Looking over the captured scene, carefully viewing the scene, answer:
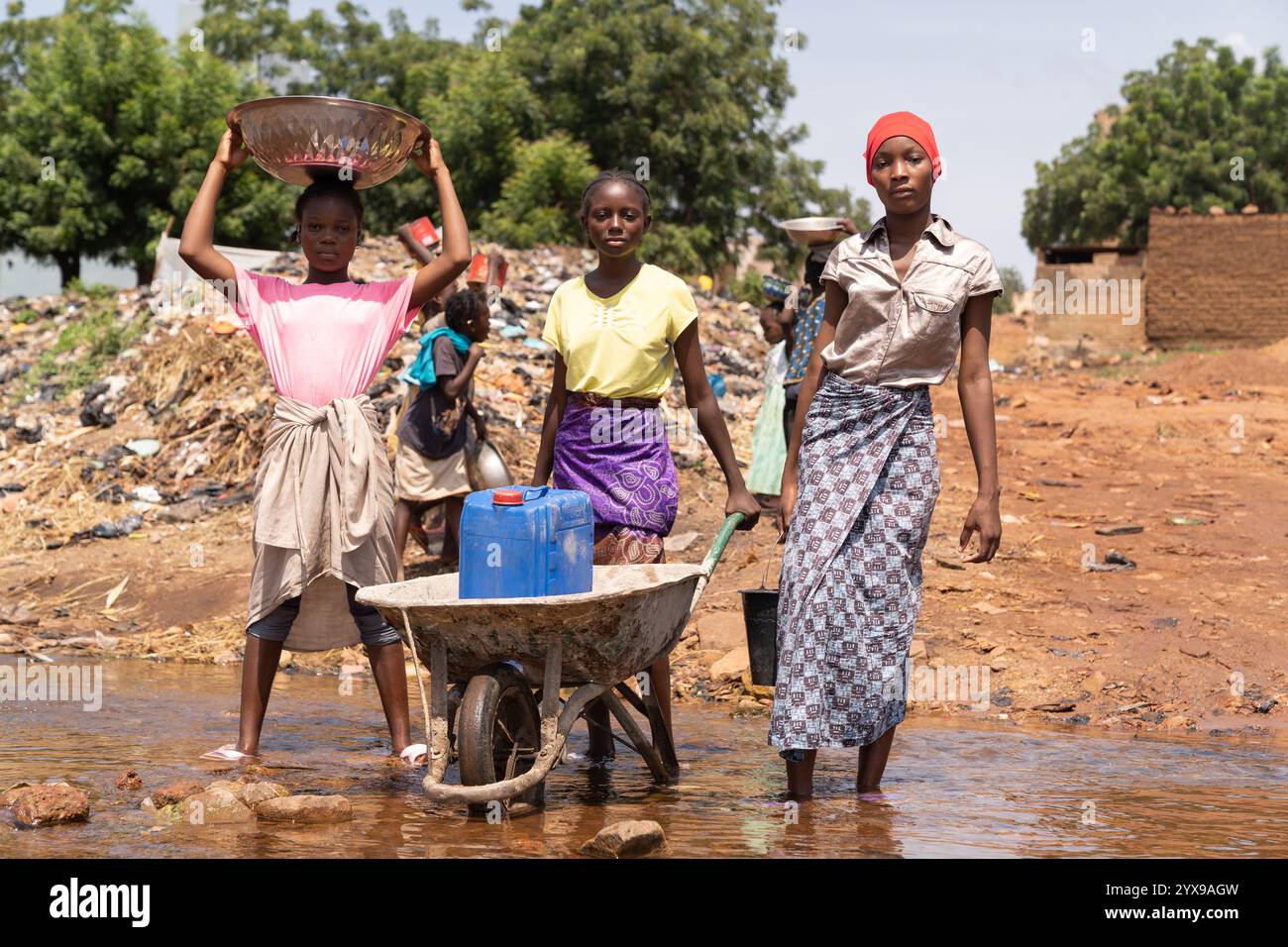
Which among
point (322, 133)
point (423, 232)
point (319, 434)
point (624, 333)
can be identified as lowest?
point (319, 434)

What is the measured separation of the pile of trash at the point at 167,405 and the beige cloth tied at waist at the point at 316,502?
13.2 feet

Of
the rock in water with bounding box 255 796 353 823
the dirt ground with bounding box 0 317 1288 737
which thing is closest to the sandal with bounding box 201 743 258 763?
the rock in water with bounding box 255 796 353 823

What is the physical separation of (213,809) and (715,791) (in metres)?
1.47

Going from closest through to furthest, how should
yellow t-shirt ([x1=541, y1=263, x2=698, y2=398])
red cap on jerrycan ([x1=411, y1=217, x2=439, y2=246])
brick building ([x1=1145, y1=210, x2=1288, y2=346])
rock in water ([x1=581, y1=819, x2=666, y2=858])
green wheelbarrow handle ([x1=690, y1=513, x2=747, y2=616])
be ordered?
rock in water ([x1=581, y1=819, x2=666, y2=858]) → green wheelbarrow handle ([x1=690, y1=513, x2=747, y2=616]) → yellow t-shirt ([x1=541, y1=263, x2=698, y2=398]) → red cap on jerrycan ([x1=411, y1=217, x2=439, y2=246]) → brick building ([x1=1145, y1=210, x2=1288, y2=346])

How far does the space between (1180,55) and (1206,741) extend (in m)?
38.4

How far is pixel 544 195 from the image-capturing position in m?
26.2

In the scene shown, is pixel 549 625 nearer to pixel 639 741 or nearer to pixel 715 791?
pixel 639 741

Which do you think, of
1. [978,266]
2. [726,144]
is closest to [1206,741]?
[978,266]

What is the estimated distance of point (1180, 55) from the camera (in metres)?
39.0

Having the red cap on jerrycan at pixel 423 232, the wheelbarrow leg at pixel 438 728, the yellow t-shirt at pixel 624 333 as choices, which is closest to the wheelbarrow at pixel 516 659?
the wheelbarrow leg at pixel 438 728

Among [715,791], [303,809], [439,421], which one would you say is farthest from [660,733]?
[439,421]

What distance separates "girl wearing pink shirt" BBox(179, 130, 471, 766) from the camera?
4305mm

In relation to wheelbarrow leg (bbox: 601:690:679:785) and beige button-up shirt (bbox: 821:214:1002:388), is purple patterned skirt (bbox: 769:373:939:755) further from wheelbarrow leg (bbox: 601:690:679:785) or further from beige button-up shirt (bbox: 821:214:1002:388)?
wheelbarrow leg (bbox: 601:690:679:785)

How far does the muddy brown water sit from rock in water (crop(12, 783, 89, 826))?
0.14 feet
